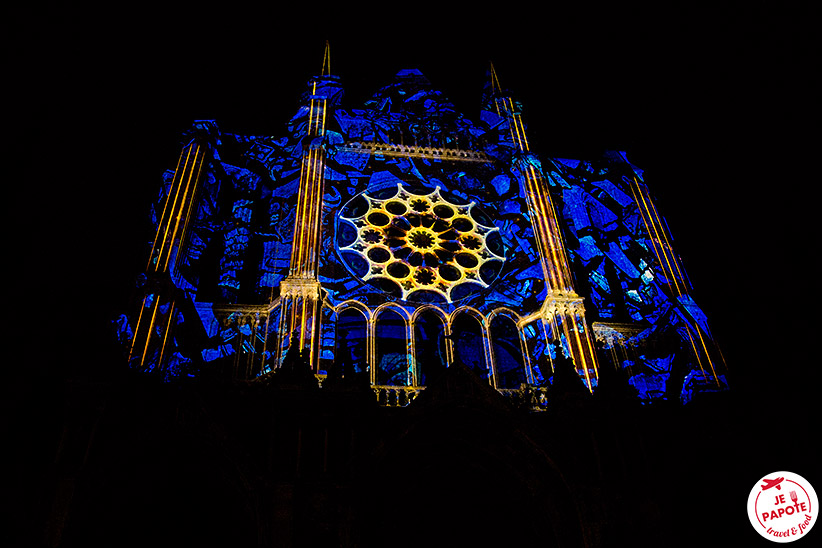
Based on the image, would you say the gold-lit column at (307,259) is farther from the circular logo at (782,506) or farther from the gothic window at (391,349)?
the circular logo at (782,506)

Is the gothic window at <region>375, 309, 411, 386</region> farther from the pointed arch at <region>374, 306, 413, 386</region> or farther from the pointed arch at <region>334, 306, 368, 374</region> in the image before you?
the pointed arch at <region>334, 306, 368, 374</region>

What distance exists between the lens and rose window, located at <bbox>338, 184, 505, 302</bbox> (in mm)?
15375

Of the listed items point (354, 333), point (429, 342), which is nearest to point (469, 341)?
point (429, 342)

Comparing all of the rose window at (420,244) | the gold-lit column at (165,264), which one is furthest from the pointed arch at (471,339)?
the gold-lit column at (165,264)

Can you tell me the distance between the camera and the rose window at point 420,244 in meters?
15.4

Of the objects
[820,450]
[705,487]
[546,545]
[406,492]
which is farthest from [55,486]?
[820,450]

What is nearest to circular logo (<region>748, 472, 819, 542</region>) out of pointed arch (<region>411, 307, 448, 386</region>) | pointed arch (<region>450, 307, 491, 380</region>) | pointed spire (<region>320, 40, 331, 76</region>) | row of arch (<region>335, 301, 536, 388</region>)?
row of arch (<region>335, 301, 536, 388</region>)

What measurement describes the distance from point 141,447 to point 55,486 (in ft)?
3.87

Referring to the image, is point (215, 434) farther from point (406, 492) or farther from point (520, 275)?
point (520, 275)

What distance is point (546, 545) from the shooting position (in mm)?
10578

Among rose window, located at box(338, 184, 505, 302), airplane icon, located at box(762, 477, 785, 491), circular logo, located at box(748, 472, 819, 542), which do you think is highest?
rose window, located at box(338, 184, 505, 302)

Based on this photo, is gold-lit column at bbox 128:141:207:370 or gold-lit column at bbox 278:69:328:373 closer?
gold-lit column at bbox 128:141:207:370

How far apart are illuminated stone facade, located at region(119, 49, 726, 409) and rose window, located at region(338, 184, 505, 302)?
5 centimetres

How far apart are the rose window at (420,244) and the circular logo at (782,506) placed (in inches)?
265
